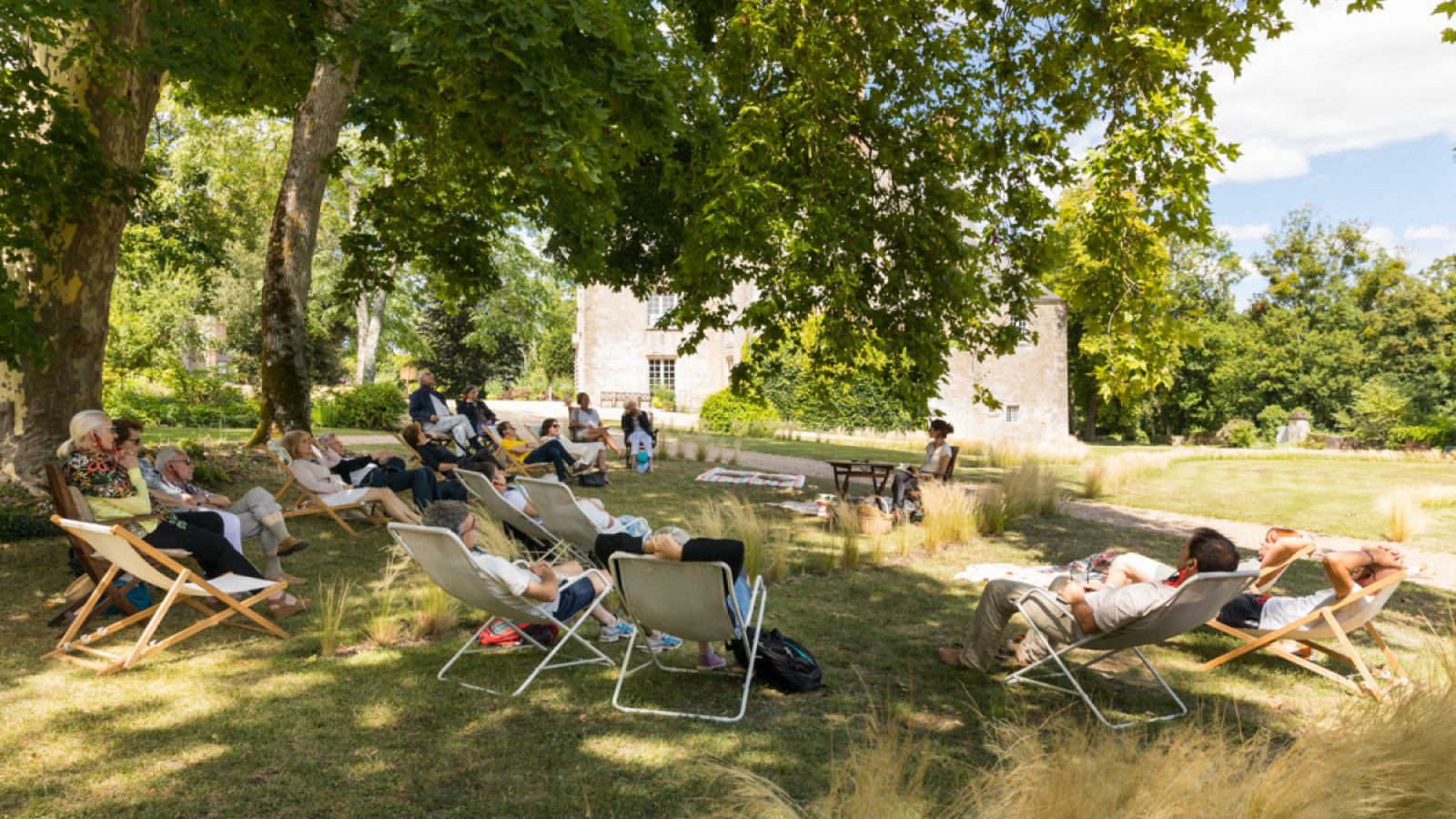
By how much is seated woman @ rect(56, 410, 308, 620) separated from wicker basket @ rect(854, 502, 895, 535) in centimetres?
538

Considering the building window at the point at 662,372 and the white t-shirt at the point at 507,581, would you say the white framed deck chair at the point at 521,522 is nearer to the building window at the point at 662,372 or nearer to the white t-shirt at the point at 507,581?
the white t-shirt at the point at 507,581

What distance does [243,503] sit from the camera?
20.6ft

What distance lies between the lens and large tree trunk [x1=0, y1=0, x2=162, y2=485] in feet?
24.2

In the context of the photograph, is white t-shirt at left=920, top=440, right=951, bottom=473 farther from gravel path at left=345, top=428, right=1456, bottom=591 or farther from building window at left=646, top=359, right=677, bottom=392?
building window at left=646, top=359, right=677, bottom=392

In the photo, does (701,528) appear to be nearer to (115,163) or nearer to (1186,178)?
(1186,178)

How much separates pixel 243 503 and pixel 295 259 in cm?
607

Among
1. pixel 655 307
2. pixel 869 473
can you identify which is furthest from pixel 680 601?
pixel 655 307

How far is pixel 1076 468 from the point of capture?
62.9 feet

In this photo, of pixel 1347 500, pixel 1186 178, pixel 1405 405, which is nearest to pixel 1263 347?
pixel 1405 405

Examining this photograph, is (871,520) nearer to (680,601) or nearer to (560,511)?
(560,511)

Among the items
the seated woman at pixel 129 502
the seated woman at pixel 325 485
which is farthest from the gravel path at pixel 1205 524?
the seated woman at pixel 129 502

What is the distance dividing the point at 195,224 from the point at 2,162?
1421cm

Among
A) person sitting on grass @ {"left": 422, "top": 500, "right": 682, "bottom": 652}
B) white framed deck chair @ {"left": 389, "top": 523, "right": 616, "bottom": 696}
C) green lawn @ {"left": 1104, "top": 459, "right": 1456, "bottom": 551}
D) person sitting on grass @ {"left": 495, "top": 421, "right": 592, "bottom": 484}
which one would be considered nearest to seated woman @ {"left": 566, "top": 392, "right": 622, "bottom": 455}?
person sitting on grass @ {"left": 495, "top": 421, "right": 592, "bottom": 484}

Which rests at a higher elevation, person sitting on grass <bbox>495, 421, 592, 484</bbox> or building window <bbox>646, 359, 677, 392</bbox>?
building window <bbox>646, 359, 677, 392</bbox>
